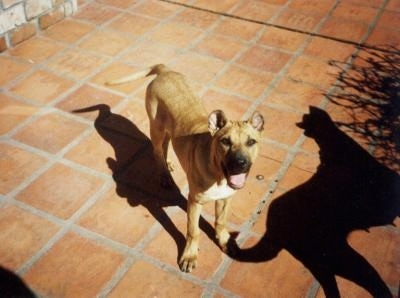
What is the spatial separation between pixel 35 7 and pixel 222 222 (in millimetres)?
4598

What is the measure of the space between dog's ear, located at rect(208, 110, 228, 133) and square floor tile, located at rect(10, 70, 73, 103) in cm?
288

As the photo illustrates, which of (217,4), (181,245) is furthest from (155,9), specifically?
(181,245)

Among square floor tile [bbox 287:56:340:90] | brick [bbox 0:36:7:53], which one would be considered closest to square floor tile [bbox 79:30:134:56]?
brick [bbox 0:36:7:53]

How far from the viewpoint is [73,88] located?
5.57 meters

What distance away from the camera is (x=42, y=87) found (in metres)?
5.54

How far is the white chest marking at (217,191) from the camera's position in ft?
11.0

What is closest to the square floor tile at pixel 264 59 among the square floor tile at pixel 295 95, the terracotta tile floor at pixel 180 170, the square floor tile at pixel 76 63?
the terracotta tile floor at pixel 180 170

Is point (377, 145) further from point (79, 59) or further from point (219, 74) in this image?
point (79, 59)

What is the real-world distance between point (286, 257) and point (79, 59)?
405 centimetres

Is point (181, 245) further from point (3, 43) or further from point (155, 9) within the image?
point (155, 9)

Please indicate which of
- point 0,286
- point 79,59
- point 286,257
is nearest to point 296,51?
point 79,59

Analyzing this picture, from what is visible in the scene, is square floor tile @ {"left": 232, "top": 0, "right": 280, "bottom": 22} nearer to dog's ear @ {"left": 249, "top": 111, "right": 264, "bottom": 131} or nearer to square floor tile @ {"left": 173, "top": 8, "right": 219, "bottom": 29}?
square floor tile @ {"left": 173, "top": 8, "right": 219, "bottom": 29}

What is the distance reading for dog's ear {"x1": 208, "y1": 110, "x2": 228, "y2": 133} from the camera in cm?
322

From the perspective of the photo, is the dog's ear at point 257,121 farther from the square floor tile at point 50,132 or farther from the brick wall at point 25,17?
the brick wall at point 25,17
